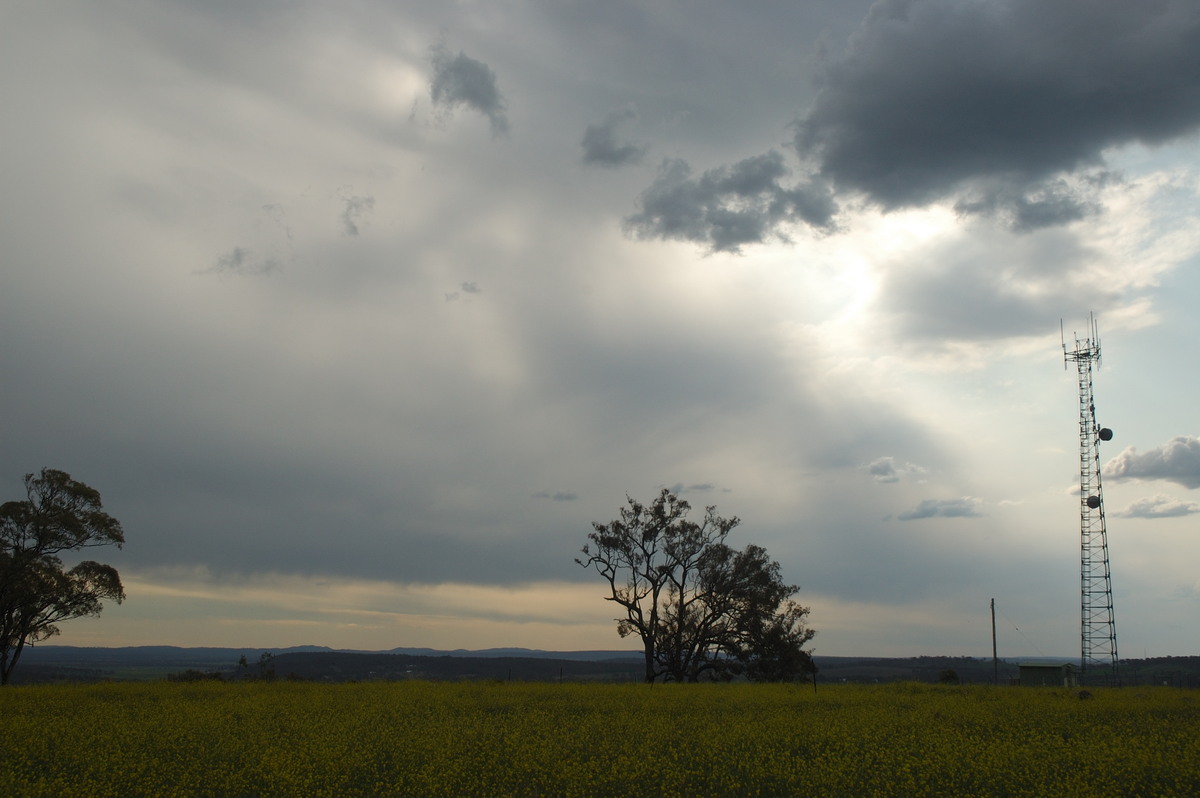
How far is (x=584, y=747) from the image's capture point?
20.1 meters

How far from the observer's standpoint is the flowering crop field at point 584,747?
1619 centimetres

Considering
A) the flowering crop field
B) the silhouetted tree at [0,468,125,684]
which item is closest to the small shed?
the flowering crop field

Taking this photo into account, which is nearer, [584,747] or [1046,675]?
[584,747]

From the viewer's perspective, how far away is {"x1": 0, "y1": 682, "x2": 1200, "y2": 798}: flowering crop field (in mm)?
16188

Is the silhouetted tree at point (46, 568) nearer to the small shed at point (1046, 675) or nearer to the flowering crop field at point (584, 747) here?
the flowering crop field at point (584, 747)

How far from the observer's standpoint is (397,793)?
50.8ft

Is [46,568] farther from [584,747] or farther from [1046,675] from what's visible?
[1046,675]

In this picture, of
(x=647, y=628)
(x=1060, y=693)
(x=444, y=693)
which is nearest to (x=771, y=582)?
(x=647, y=628)

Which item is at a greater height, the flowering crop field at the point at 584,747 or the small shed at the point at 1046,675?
the flowering crop field at the point at 584,747

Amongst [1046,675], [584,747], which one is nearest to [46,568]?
[584,747]

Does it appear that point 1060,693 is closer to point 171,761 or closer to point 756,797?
point 756,797

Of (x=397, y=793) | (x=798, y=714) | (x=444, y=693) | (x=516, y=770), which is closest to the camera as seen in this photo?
(x=397, y=793)

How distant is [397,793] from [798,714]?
1676cm

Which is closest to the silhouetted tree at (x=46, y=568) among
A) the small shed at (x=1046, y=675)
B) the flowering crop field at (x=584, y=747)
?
the flowering crop field at (x=584, y=747)
